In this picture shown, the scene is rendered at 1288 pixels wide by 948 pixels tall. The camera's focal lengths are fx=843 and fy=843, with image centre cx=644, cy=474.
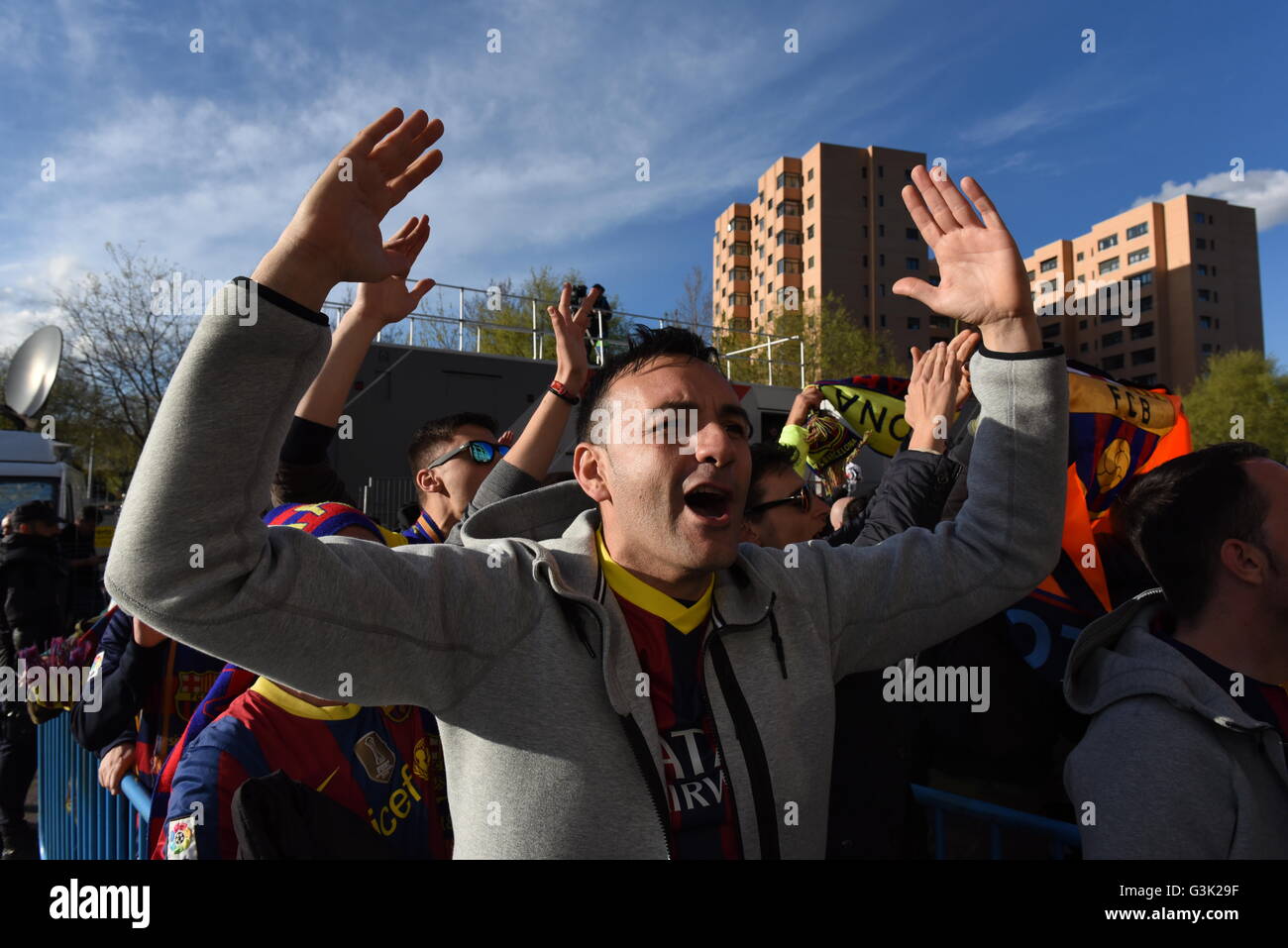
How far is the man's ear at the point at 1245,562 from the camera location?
1921mm

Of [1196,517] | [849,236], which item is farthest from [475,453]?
[849,236]

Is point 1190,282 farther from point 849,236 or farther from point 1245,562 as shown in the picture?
point 1245,562

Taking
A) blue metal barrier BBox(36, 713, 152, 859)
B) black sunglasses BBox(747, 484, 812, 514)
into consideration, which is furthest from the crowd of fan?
black sunglasses BBox(747, 484, 812, 514)

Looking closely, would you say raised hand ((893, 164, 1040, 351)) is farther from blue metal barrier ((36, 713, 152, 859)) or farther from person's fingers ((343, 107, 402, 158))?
blue metal barrier ((36, 713, 152, 859))

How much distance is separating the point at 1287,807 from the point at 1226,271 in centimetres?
8366

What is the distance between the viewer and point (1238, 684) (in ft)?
6.04

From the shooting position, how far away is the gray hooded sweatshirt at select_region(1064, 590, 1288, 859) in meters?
1.60

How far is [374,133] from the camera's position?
1426 millimetres

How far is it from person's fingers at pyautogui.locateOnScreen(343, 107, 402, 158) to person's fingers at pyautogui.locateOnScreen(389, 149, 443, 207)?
8 centimetres

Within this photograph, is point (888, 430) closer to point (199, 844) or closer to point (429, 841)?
point (429, 841)

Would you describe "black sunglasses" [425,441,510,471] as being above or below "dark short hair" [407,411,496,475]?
below

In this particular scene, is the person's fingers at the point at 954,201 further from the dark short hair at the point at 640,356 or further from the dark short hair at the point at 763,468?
the dark short hair at the point at 763,468
